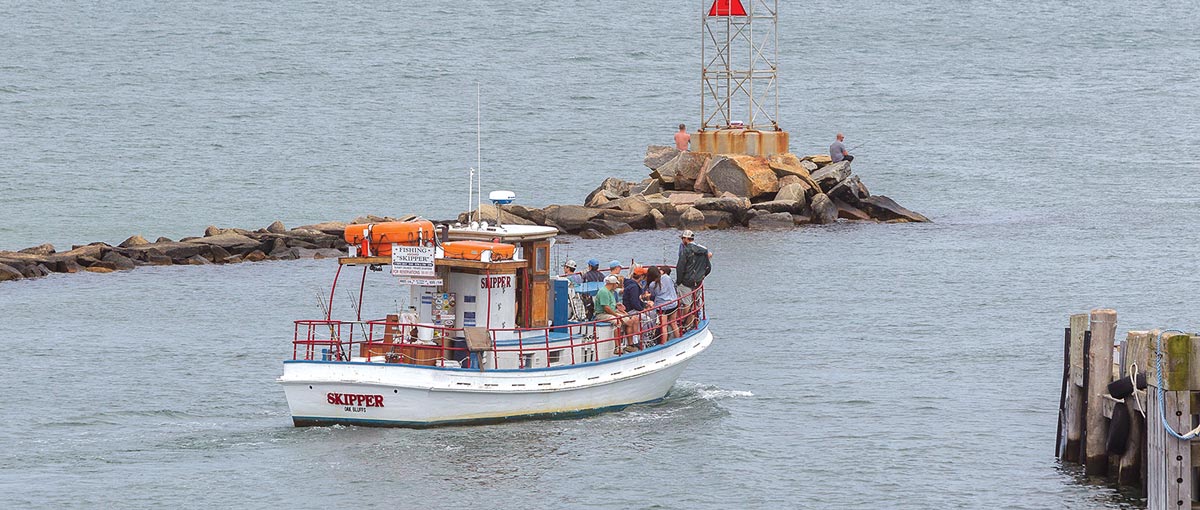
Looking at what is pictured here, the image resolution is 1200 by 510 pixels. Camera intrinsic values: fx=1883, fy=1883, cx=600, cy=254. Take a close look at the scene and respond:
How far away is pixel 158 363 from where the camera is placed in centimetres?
3559

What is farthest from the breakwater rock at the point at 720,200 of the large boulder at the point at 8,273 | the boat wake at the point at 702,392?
the boat wake at the point at 702,392

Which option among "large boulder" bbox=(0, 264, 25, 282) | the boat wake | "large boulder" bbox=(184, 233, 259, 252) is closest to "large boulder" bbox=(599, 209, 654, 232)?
"large boulder" bbox=(184, 233, 259, 252)

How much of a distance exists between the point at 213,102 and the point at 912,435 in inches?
2944

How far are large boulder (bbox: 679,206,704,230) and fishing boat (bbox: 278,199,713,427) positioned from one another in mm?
24014

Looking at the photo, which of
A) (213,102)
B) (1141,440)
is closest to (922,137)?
(213,102)

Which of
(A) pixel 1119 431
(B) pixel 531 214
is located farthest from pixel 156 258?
(A) pixel 1119 431

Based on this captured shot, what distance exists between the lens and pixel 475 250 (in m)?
27.8

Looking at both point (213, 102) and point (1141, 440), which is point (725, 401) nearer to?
point (1141, 440)

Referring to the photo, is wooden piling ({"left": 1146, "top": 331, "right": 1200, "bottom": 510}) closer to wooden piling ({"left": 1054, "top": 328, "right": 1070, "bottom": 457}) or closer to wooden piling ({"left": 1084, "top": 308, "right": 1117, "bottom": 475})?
wooden piling ({"left": 1084, "top": 308, "right": 1117, "bottom": 475})

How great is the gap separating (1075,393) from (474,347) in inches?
→ 334

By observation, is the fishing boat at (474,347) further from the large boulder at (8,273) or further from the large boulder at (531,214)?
the large boulder at (531,214)

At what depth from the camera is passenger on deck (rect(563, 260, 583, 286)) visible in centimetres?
2984

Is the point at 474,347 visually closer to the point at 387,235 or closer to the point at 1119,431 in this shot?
the point at 387,235

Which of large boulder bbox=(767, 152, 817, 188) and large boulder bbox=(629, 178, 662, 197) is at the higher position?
large boulder bbox=(767, 152, 817, 188)
